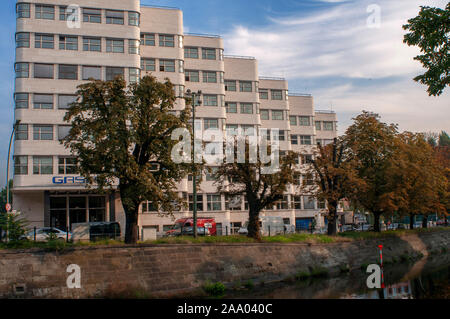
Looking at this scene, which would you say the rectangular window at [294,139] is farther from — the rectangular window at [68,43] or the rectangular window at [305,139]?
the rectangular window at [68,43]

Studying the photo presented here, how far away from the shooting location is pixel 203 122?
55.2 meters

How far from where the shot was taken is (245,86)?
60.4 m

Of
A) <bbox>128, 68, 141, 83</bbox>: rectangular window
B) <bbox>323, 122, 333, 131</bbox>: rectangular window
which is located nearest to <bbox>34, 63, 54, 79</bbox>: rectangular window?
<bbox>128, 68, 141, 83</bbox>: rectangular window

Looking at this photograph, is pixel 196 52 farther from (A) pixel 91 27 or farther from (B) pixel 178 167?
(B) pixel 178 167

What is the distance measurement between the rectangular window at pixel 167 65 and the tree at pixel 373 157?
2356 centimetres

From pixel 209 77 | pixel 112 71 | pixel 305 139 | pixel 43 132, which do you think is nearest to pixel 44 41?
pixel 112 71

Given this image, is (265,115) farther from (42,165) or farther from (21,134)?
(21,134)

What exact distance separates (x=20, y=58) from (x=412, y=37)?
37965 mm

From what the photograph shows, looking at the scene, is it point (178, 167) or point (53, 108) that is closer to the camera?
point (178, 167)

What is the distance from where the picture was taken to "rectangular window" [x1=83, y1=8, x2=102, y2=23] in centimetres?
4638

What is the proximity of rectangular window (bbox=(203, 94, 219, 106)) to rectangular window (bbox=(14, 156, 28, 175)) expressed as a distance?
21.9 metres

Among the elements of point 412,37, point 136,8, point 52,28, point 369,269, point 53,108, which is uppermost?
point 136,8

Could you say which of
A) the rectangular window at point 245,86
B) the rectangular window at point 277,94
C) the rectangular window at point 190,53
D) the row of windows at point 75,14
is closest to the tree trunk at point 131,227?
the row of windows at point 75,14
